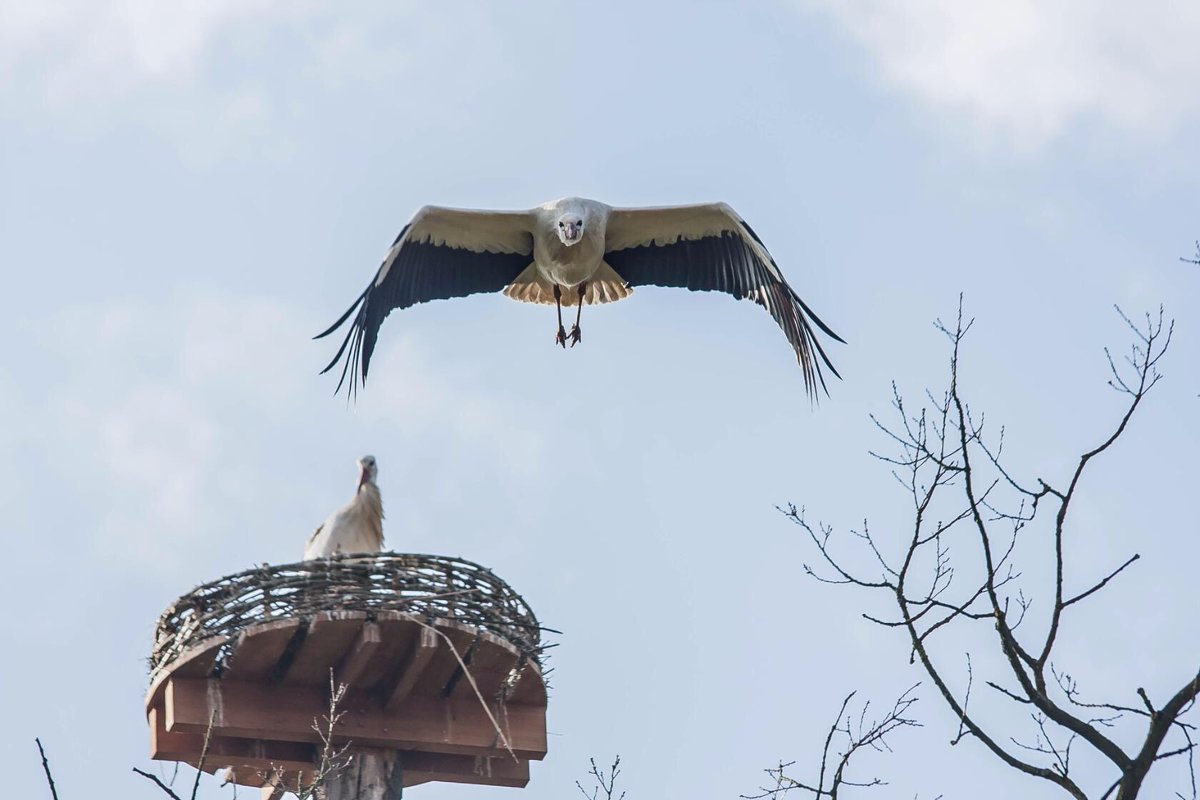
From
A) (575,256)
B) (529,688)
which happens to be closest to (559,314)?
(575,256)

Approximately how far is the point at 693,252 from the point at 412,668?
524 centimetres

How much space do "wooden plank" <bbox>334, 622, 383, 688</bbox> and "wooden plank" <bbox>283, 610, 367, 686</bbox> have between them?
3 cm

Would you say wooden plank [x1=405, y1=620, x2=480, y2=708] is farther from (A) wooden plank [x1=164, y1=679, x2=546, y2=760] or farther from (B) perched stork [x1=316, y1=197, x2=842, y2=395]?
(B) perched stork [x1=316, y1=197, x2=842, y2=395]

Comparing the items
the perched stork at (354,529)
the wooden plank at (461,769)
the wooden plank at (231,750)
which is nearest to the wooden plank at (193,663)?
the wooden plank at (231,750)

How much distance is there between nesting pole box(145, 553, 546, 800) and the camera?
28.3 ft

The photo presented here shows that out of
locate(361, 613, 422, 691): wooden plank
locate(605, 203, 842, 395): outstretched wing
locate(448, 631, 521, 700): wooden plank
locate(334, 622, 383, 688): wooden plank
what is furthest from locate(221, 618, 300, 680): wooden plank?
locate(605, 203, 842, 395): outstretched wing

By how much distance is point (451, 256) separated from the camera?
13062 millimetres

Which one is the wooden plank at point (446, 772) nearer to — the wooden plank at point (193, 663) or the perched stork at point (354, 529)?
the wooden plank at point (193, 663)

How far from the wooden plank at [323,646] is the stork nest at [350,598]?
6 cm

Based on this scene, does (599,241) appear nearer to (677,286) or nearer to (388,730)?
(677,286)

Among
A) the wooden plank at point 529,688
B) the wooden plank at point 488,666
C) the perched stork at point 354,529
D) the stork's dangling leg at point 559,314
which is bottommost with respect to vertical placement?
the wooden plank at point 529,688

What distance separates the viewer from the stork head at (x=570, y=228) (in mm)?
12281

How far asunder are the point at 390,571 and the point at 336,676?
1.93ft

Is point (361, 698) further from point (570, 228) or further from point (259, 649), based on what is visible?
point (570, 228)
